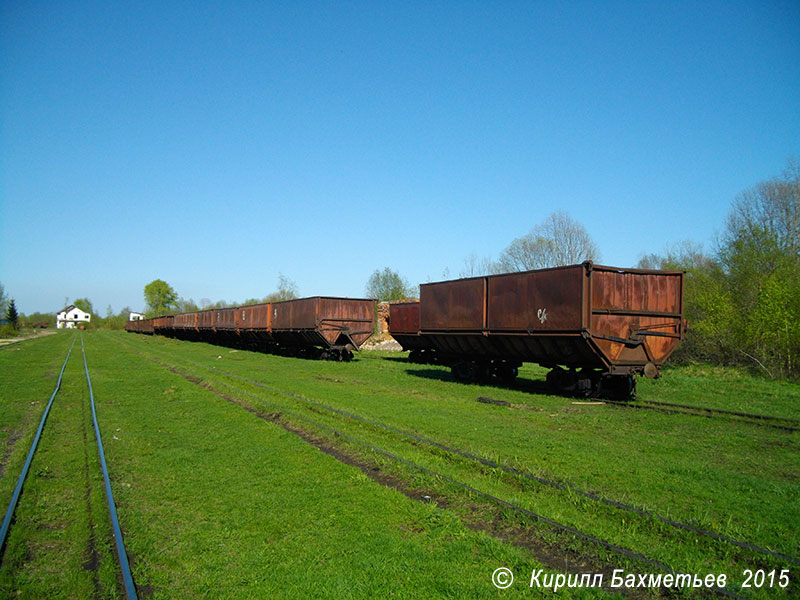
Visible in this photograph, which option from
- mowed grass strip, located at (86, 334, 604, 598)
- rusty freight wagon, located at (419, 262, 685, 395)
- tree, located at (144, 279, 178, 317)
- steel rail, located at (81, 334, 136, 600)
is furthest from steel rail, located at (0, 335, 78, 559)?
tree, located at (144, 279, 178, 317)

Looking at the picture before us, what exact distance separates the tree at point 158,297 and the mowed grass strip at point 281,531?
460 ft

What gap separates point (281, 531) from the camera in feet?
18.4

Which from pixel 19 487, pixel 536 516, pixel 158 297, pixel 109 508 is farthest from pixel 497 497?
pixel 158 297

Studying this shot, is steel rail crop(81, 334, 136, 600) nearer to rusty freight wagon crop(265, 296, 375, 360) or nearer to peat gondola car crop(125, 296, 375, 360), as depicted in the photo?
rusty freight wagon crop(265, 296, 375, 360)

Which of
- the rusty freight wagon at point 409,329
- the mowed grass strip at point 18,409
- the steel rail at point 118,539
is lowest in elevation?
the mowed grass strip at point 18,409

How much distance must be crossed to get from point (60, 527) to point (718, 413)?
12756 mm

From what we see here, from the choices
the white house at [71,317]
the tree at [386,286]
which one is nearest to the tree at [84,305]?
the white house at [71,317]

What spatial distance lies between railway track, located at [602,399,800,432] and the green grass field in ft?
1.37

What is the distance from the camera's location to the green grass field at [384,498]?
467cm

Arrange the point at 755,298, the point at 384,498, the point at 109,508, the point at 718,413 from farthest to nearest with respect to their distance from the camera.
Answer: the point at 755,298 → the point at 718,413 → the point at 384,498 → the point at 109,508

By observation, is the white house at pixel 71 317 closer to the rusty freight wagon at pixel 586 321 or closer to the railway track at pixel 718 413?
the rusty freight wagon at pixel 586 321

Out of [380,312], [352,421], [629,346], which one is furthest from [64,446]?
[380,312]

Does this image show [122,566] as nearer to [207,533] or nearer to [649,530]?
[207,533]

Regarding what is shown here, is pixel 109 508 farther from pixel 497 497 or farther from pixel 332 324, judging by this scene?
pixel 332 324
